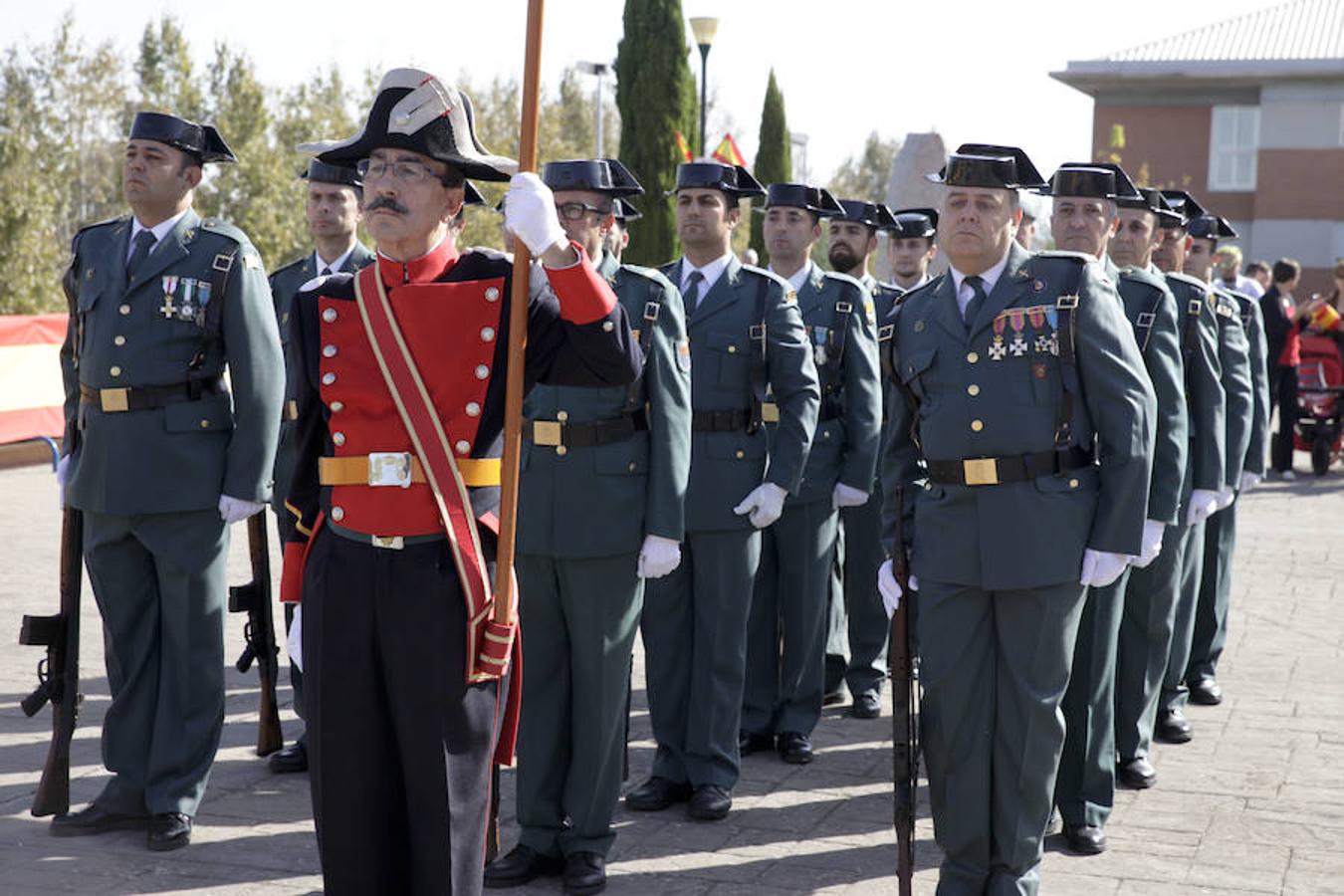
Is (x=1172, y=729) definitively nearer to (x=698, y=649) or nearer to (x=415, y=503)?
(x=698, y=649)

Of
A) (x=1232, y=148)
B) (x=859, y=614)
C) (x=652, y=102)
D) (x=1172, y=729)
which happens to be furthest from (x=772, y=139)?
(x=1172, y=729)

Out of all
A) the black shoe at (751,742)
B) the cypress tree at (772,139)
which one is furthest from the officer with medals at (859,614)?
the cypress tree at (772,139)

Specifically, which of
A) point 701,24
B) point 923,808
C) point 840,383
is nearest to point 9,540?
point 840,383

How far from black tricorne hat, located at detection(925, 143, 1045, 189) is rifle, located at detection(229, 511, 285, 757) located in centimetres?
267

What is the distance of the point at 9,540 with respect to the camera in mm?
11914

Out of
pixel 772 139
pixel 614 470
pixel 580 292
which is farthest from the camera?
pixel 772 139

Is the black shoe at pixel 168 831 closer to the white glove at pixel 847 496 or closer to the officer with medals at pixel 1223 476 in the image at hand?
the white glove at pixel 847 496

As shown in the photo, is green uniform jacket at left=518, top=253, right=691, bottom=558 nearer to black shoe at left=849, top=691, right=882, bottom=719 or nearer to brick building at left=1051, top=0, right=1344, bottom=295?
black shoe at left=849, top=691, right=882, bottom=719

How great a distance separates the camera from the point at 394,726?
3.71 meters

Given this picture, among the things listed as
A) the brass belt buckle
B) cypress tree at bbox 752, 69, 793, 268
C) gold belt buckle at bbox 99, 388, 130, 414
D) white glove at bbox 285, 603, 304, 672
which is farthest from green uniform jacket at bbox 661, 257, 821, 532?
cypress tree at bbox 752, 69, 793, 268

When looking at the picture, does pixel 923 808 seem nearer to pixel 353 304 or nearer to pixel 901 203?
pixel 353 304

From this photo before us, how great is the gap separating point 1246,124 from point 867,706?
37.4 metres

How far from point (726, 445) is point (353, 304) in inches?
113

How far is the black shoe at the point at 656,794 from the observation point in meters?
6.22
